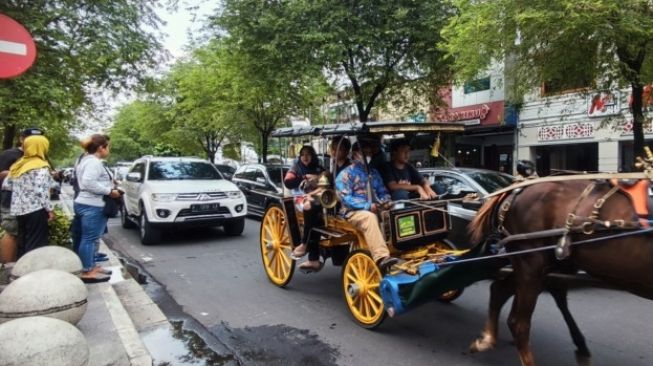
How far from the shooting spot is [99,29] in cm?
877

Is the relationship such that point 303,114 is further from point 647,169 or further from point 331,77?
point 647,169

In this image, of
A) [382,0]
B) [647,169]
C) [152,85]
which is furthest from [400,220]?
[382,0]

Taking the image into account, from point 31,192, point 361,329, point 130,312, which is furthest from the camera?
point 31,192

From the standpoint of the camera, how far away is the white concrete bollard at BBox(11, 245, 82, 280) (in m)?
5.16

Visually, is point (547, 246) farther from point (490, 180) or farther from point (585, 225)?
point (490, 180)

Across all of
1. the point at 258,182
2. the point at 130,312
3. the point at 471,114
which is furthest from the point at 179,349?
the point at 471,114

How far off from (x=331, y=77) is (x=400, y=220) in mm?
11690

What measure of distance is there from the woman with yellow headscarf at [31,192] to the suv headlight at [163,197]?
361cm

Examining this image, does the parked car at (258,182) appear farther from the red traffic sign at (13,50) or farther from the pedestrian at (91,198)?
the red traffic sign at (13,50)

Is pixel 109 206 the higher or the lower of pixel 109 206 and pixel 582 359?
the higher

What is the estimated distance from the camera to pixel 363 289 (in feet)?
17.0

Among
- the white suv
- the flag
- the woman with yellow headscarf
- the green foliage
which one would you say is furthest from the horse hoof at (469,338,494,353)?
the white suv

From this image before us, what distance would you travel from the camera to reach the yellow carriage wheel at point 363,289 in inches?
198

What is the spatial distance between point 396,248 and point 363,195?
2.29 feet
